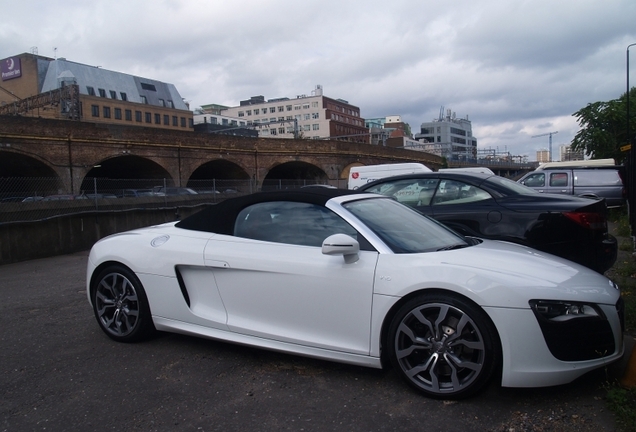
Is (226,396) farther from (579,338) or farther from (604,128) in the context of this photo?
(604,128)

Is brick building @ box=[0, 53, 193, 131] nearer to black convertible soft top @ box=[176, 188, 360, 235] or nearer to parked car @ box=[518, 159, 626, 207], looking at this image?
parked car @ box=[518, 159, 626, 207]

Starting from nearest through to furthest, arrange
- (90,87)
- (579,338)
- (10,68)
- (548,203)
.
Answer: (579,338), (548,203), (90,87), (10,68)

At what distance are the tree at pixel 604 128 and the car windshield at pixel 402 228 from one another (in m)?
23.9

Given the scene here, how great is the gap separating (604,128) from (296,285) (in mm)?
26461

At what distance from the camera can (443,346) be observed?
3.34 metres

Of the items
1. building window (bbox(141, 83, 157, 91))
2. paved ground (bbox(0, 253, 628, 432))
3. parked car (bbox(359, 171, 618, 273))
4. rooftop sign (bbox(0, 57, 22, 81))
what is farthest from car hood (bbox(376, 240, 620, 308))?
building window (bbox(141, 83, 157, 91))

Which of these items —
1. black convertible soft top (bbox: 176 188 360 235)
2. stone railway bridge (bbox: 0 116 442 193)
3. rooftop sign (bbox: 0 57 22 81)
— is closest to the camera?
black convertible soft top (bbox: 176 188 360 235)

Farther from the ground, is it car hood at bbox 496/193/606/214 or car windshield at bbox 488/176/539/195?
car windshield at bbox 488/176/539/195

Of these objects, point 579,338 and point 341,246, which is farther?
point 341,246

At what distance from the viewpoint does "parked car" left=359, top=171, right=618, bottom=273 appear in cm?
561

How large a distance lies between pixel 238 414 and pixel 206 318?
3.58 ft

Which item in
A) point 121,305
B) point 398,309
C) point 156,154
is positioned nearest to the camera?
point 398,309

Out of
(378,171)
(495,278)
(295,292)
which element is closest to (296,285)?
(295,292)

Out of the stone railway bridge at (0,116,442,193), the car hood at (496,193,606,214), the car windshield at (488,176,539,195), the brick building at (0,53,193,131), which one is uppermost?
the brick building at (0,53,193,131)
